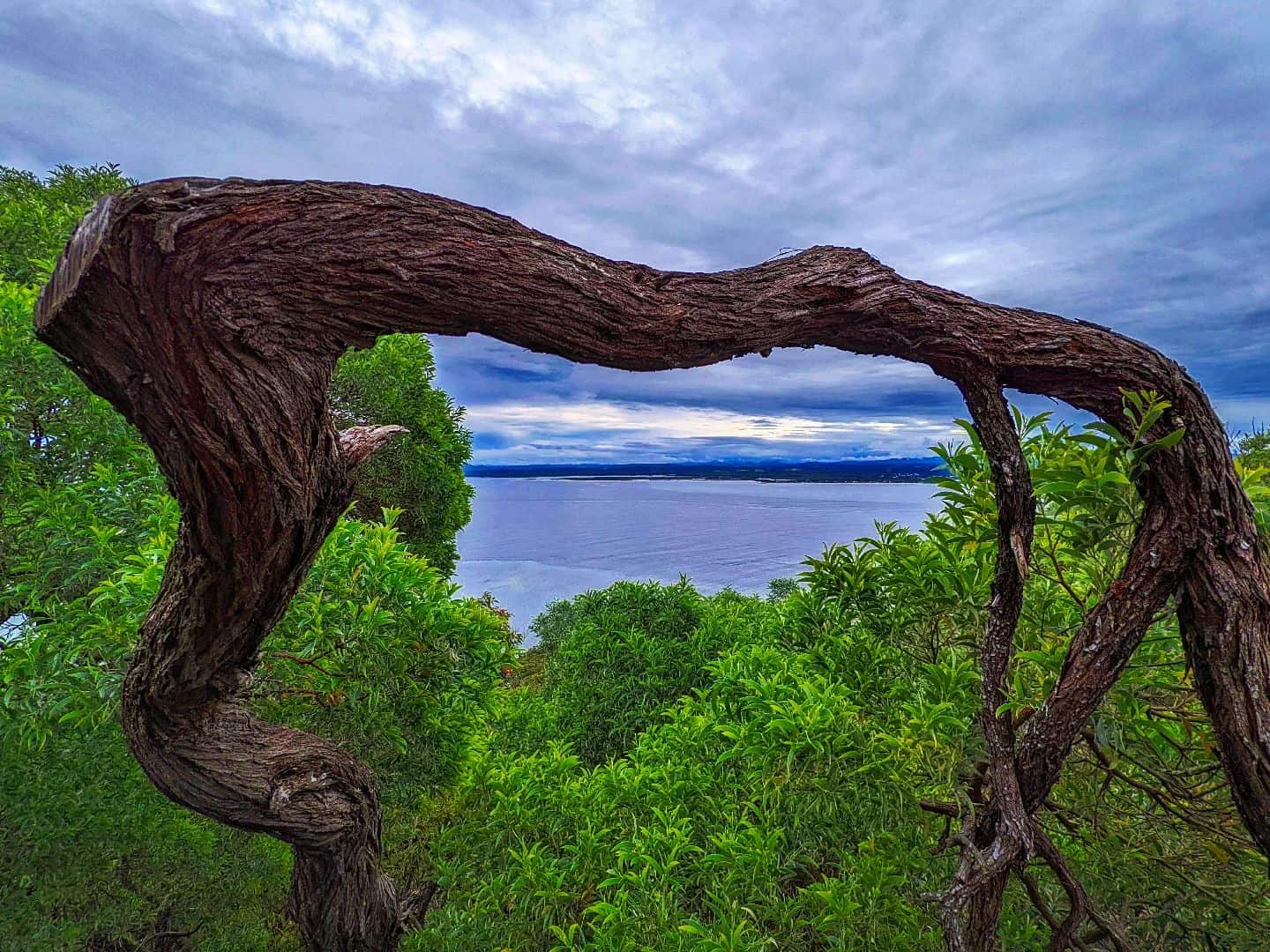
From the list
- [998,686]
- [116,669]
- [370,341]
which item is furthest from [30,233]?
[998,686]

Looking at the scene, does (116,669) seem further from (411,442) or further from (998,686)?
(411,442)

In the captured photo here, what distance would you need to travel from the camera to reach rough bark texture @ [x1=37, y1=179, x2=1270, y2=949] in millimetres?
769

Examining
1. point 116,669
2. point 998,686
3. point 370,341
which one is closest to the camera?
point 370,341

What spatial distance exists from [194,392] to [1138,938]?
261cm

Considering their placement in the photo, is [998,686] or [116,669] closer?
[998,686]

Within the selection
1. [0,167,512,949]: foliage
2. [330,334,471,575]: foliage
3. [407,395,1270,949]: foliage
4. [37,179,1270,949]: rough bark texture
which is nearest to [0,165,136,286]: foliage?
[0,167,512,949]: foliage

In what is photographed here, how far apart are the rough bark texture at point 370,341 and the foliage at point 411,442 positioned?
13.3ft

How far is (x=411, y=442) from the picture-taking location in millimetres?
5695

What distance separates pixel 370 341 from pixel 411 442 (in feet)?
16.6

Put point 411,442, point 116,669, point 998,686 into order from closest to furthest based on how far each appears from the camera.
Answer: point 998,686, point 116,669, point 411,442

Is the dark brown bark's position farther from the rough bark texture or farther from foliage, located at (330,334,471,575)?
foliage, located at (330,334,471,575)

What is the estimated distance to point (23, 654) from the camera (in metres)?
1.86

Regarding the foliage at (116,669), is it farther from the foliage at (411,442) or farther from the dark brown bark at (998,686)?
the foliage at (411,442)

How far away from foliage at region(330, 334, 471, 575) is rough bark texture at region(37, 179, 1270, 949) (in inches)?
159
